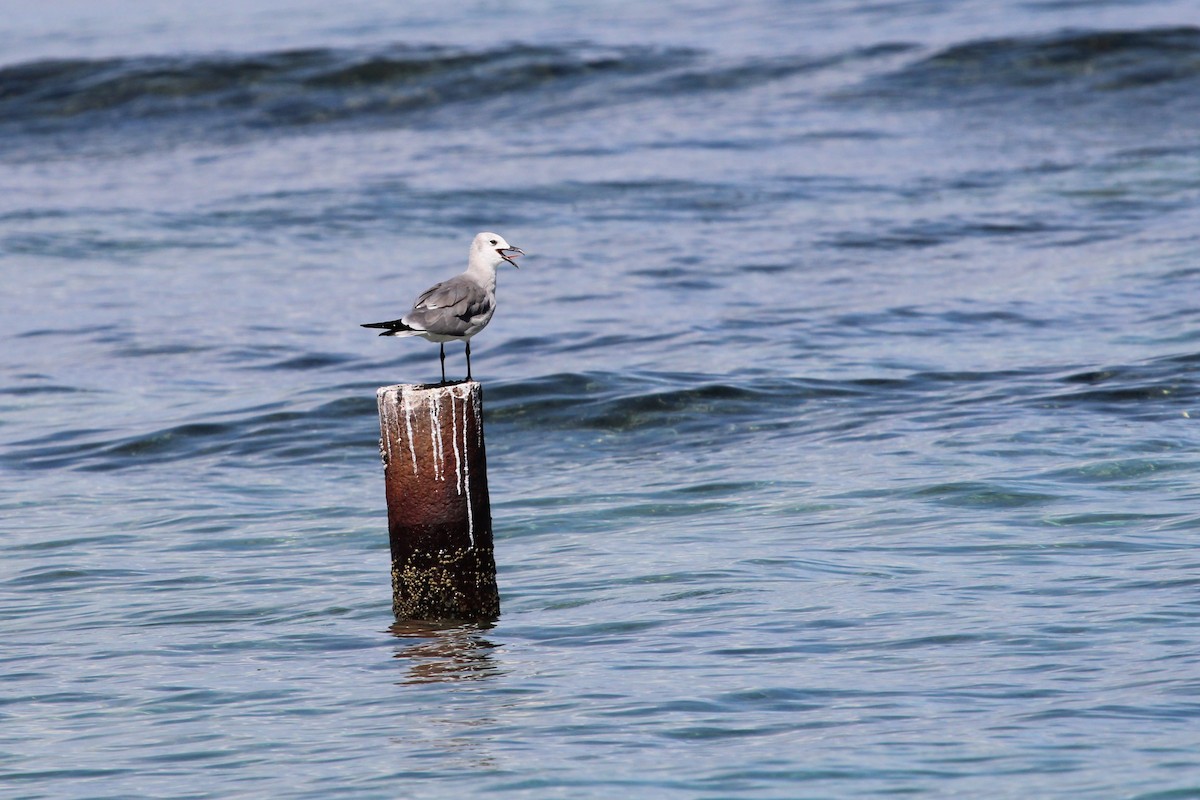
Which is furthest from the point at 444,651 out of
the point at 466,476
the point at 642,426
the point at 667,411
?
the point at 667,411

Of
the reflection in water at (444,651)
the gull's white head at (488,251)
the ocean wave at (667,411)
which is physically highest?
the gull's white head at (488,251)

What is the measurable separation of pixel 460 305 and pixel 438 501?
1.05m

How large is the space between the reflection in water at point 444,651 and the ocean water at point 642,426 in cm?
3

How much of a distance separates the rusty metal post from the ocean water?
20 centimetres

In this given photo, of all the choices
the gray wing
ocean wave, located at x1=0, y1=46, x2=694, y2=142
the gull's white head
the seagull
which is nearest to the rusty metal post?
the seagull

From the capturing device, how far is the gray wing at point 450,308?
8.34 m

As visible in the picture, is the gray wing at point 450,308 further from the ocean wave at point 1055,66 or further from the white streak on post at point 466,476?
the ocean wave at point 1055,66

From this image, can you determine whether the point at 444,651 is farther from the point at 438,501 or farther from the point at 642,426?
the point at 642,426

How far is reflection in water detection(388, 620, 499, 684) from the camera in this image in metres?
8.49

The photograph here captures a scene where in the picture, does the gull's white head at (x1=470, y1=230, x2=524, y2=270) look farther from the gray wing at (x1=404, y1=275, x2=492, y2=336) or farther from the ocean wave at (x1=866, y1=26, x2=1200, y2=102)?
the ocean wave at (x1=866, y1=26, x2=1200, y2=102)

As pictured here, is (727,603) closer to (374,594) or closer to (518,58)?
(374,594)

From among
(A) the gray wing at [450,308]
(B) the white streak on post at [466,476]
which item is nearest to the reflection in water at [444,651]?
(B) the white streak on post at [466,476]

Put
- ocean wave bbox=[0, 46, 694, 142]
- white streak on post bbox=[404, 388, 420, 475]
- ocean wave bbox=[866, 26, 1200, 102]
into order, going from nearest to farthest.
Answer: white streak on post bbox=[404, 388, 420, 475], ocean wave bbox=[866, 26, 1200, 102], ocean wave bbox=[0, 46, 694, 142]

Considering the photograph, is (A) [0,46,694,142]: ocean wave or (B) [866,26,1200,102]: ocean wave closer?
(B) [866,26,1200,102]: ocean wave
